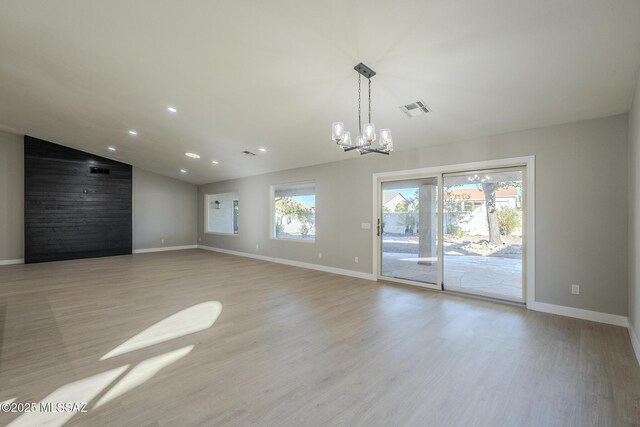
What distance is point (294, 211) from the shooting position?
7281mm

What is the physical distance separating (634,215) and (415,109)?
2539 mm

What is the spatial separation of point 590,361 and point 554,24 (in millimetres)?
2860

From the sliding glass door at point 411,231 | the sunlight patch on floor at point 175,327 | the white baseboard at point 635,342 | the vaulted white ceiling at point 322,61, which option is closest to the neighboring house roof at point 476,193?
the sliding glass door at point 411,231

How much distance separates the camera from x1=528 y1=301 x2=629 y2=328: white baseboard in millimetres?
3189

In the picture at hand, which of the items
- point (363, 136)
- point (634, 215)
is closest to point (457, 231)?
point (634, 215)

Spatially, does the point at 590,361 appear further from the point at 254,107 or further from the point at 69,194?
the point at 69,194

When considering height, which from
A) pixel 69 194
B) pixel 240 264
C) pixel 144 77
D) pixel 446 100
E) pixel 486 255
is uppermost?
pixel 144 77

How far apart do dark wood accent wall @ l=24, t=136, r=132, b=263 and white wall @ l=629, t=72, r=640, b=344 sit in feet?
36.7

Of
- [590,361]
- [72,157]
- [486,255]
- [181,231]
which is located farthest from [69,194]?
[590,361]

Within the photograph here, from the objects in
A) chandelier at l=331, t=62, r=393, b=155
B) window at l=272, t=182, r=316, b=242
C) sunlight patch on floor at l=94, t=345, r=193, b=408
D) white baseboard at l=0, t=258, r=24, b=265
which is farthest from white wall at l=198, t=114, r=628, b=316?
white baseboard at l=0, t=258, r=24, b=265

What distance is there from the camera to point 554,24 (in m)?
2.14

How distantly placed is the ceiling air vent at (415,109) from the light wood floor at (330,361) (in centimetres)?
270

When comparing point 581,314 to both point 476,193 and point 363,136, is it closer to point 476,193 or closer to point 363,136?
point 476,193

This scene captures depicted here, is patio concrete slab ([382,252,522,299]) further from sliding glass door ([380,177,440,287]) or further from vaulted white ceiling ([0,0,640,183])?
vaulted white ceiling ([0,0,640,183])
